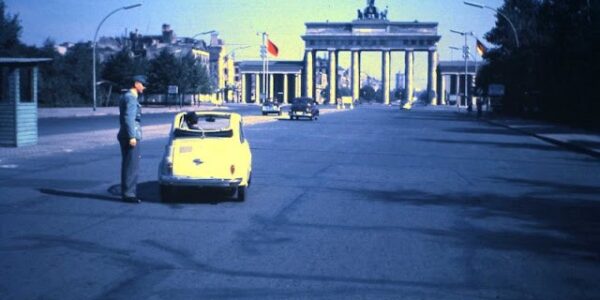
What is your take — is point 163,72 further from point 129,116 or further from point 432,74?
point 129,116

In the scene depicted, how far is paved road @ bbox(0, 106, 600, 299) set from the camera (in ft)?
20.9

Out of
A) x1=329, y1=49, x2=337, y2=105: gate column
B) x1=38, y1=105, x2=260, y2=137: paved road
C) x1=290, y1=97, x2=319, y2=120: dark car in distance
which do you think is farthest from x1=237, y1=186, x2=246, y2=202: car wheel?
x1=329, y1=49, x2=337, y2=105: gate column

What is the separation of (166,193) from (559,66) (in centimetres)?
3912

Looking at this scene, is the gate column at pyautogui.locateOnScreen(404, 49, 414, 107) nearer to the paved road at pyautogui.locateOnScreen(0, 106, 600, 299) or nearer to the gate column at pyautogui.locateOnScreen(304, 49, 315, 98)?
the gate column at pyautogui.locateOnScreen(304, 49, 315, 98)

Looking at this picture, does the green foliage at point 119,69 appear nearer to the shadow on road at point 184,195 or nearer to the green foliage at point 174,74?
the green foliage at point 174,74

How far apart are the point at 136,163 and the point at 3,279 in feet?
16.1

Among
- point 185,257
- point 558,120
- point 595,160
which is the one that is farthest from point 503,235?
point 558,120

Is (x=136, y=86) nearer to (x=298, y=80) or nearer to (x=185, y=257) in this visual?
(x=185, y=257)

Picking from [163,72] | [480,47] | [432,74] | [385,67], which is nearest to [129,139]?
[480,47]

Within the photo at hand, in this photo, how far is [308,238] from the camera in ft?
28.3

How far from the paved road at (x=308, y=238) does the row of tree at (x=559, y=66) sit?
26906 mm

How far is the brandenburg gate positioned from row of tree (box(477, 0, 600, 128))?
225ft

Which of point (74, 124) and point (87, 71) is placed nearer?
point (74, 124)

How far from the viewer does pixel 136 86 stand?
37.2 feet
